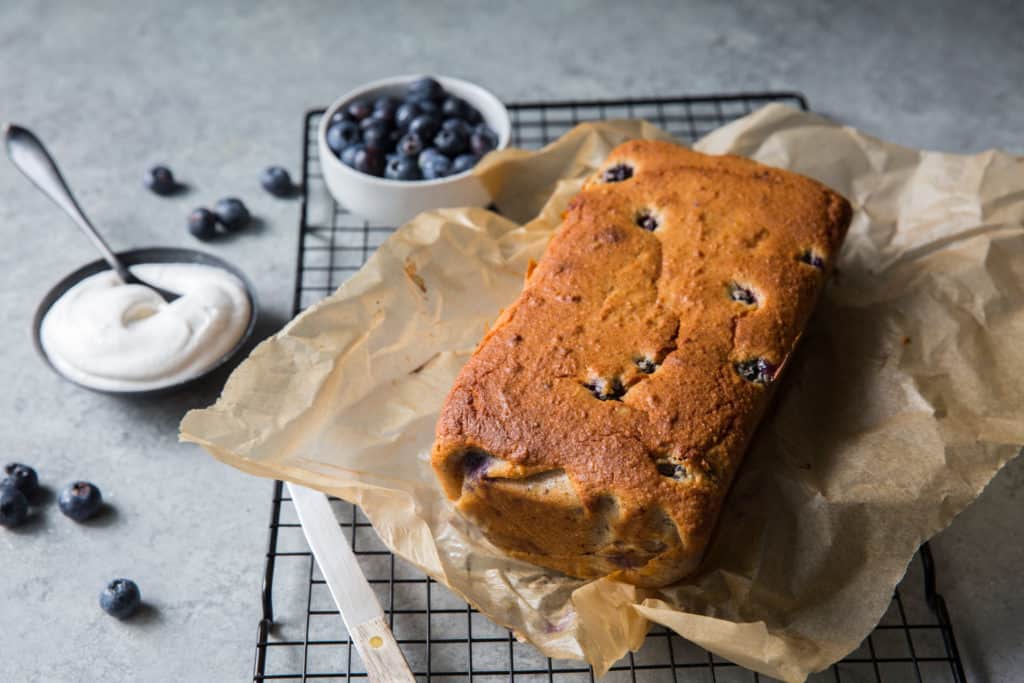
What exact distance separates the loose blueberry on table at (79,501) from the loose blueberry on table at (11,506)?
3.4 inches

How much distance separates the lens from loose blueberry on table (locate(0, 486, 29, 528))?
260 cm

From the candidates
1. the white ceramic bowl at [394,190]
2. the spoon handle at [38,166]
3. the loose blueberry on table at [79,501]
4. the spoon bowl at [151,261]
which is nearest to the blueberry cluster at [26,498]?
the loose blueberry on table at [79,501]

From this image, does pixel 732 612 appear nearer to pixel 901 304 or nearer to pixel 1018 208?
pixel 901 304

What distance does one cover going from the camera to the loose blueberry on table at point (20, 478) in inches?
104

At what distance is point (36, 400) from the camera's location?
2.93m

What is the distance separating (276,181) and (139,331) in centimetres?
83

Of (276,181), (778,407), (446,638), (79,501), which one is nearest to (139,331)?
(79,501)

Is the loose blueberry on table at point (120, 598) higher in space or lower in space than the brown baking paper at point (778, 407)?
lower

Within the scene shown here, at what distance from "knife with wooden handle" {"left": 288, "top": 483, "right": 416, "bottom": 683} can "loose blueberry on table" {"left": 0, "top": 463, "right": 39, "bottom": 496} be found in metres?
0.67

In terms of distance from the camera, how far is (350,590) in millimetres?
2291

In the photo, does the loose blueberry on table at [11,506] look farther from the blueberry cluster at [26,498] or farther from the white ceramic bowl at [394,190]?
the white ceramic bowl at [394,190]

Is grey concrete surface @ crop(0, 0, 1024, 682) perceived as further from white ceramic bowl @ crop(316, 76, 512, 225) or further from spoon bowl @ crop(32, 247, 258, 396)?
white ceramic bowl @ crop(316, 76, 512, 225)

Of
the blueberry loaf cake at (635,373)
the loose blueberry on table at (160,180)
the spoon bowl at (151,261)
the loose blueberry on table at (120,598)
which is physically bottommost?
the loose blueberry on table at (120,598)

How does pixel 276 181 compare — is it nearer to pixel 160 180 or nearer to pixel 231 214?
pixel 231 214
